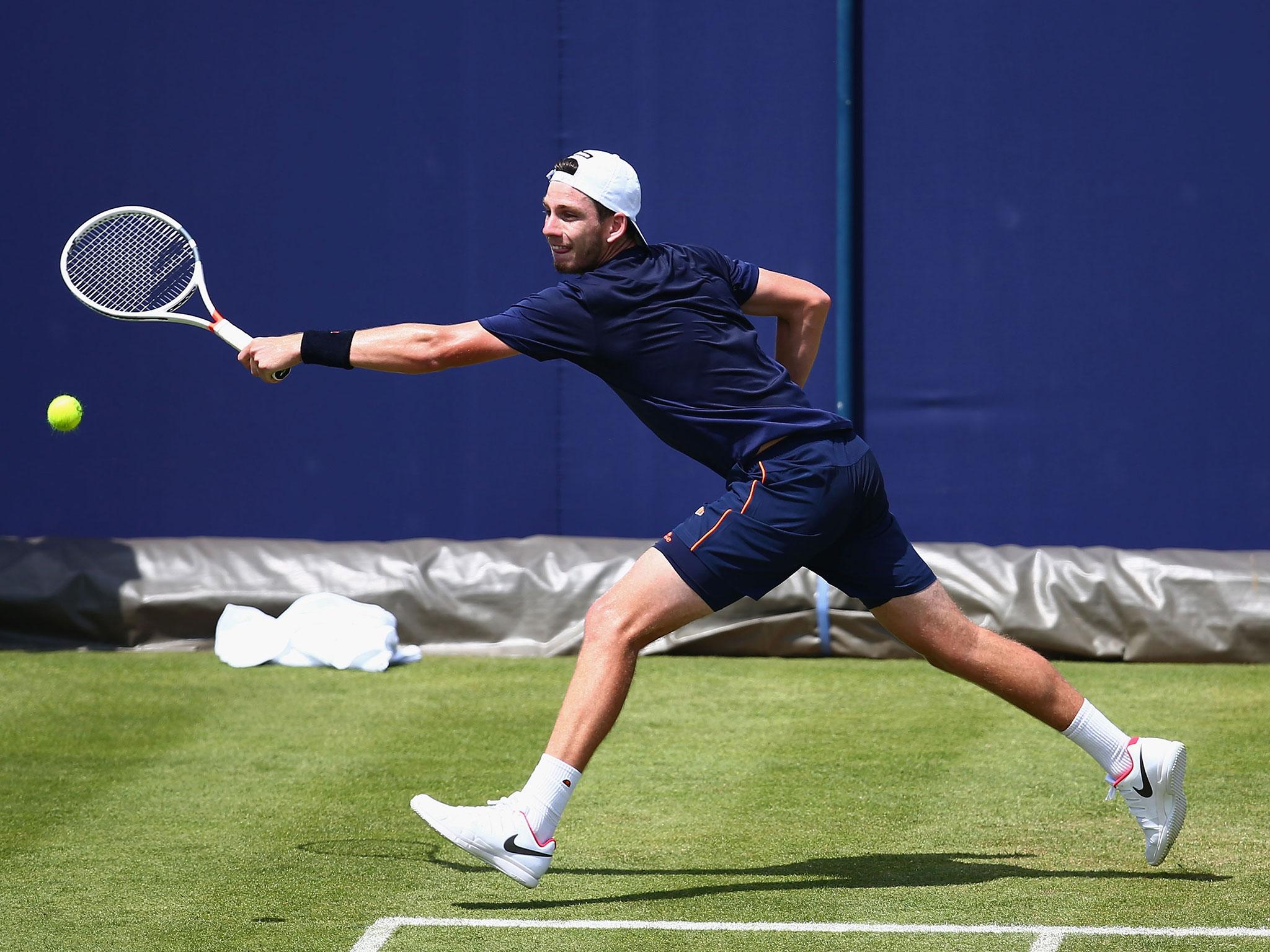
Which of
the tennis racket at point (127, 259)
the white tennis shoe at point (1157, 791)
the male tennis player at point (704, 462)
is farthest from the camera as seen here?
the tennis racket at point (127, 259)

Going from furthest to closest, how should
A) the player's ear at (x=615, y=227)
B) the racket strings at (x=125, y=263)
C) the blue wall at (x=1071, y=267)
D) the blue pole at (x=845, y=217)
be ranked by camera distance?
the blue pole at (x=845, y=217), the blue wall at (x=1071, y=267), the racket strings at (x=125, y=263), the player's ear at (x=615, y=227)

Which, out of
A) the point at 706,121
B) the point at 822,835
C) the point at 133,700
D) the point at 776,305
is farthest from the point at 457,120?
the point at 822,835

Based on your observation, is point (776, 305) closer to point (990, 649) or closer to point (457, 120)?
point (990, 649)

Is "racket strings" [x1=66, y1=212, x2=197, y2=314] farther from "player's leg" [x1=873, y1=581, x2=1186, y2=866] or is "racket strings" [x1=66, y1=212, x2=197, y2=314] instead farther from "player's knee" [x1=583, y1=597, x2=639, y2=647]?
"player's leg" [x1=873, y1=581, x2=1186, y2=866]

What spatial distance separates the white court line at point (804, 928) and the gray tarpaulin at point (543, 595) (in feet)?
12.9

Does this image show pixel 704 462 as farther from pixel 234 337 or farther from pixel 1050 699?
pixel 234 337

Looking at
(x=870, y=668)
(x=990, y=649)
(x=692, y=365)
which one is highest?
(x=692, y=365)

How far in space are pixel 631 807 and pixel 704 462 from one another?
4.06ft

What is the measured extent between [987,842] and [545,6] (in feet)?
17.8

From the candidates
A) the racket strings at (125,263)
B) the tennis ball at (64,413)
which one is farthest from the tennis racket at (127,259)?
the tennis ball at (64,413)

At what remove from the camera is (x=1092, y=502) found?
28.2ft

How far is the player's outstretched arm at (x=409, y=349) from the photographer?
171 inches

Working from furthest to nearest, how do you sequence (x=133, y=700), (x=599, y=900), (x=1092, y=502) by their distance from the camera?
(x=1092, y=502)
(x=133, y=700)
(x=599, y=900)

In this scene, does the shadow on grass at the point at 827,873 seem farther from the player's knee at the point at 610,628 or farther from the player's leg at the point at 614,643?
the player's knee at the point at 610,628
